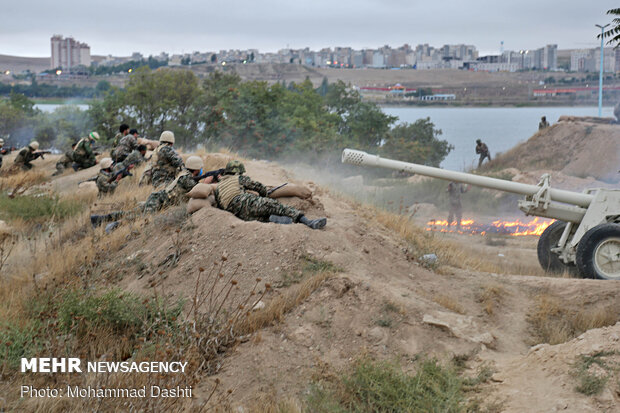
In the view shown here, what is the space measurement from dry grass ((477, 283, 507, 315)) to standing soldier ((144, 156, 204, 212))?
4.64 meters

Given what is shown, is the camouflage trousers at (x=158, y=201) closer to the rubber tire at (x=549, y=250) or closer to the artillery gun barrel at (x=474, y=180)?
the artillery gun barrel at (x=474, y=180)

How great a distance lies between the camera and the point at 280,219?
8469 millimetres

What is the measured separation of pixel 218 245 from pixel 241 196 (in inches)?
44.1

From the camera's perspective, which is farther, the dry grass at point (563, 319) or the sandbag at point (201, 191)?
the sandbag at point (201, 191)

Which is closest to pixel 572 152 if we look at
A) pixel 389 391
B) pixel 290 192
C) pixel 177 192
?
pixel 290 192

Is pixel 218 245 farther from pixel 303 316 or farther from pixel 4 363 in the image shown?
pixel 4 363

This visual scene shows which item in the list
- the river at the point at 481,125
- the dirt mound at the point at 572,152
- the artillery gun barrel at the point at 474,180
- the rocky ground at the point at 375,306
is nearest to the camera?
the rocky ground at the point at 375,306

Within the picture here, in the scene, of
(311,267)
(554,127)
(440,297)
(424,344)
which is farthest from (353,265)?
(554,127)

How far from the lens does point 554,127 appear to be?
29781 millimetres

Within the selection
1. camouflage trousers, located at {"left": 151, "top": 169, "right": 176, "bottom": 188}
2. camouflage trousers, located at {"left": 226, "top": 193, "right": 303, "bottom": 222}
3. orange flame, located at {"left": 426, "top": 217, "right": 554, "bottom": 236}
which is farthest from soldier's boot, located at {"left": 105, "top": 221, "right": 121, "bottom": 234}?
orange flame, located at {"left": 426, "top": 217, "right": 554, "bottom": 236}

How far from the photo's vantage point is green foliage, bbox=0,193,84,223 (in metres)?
11.6

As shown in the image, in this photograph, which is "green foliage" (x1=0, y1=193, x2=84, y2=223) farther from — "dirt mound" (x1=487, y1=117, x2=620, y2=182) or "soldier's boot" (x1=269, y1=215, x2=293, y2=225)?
"dirt mound" (x1=487, y1=117, x2=620, y2=182)

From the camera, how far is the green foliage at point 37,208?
11.6 meters

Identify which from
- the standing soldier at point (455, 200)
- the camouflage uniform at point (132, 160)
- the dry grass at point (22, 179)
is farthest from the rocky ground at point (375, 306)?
the dry grass at point (22, 179)
